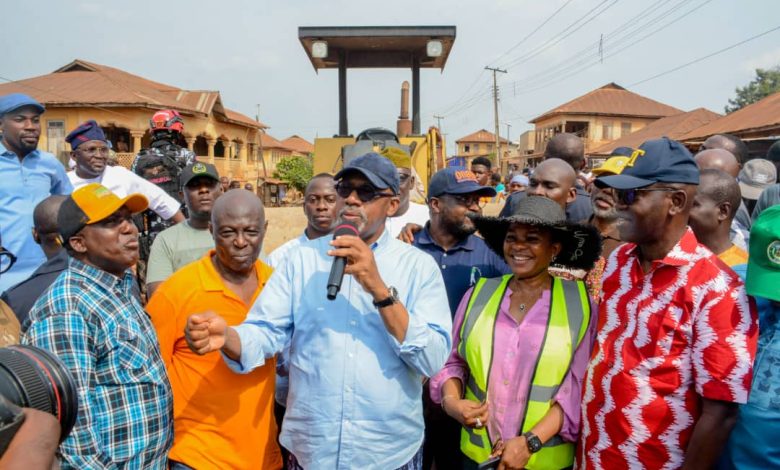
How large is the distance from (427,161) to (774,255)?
668 centimetres

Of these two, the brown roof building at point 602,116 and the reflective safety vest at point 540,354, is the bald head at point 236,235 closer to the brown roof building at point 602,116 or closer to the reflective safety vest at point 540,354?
the reflective safety vest at point 540,354

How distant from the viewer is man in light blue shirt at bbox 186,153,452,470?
212 centimetres

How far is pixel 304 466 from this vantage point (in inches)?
86.8

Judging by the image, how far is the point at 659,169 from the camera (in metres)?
2.09

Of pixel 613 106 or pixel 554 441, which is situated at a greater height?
pixel 613 106

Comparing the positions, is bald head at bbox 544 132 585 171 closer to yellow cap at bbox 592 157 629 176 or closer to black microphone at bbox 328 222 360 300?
yellow cap at bbox 592 157 629 176

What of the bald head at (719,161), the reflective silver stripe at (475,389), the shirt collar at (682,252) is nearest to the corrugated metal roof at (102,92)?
the bald head at (719,161)

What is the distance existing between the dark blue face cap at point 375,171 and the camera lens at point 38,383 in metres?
1.31

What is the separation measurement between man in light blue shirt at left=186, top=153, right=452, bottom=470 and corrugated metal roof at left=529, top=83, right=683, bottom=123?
4745 centimetres

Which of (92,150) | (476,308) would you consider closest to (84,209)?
(476,308)

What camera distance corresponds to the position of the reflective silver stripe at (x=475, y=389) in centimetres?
246

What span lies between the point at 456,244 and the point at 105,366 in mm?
2102

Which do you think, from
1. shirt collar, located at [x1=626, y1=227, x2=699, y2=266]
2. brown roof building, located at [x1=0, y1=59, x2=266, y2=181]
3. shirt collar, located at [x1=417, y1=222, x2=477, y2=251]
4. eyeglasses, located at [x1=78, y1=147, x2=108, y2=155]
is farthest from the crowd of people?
brown roof building, located at [x1=0, y1=59, x2=266, y2=181]

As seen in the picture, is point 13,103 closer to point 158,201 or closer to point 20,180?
point 20,180
